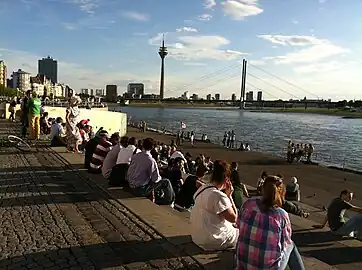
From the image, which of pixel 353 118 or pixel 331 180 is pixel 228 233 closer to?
pixel 331 180

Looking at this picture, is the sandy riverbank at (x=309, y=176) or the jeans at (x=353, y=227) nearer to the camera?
the jeans at (x=353, y=227)

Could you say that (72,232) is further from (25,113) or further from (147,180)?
(25,113)

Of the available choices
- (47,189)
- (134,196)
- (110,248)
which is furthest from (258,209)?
(47,189)

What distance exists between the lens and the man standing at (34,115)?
546 inches

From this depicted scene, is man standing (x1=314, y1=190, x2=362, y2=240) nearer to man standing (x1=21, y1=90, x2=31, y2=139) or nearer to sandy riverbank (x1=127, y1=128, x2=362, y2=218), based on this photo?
sandy riverbank (x1=127, y1=128, x2=362, y2=218)

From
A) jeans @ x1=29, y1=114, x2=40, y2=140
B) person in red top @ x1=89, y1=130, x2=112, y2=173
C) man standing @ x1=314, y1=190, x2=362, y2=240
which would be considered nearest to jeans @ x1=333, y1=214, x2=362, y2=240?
man standing @ x1=314, y1=190, x2=362, y2=240

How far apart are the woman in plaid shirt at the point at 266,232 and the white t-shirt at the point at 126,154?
4.50 m

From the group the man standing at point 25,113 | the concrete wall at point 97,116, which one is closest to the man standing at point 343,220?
the man standing at point 25,113

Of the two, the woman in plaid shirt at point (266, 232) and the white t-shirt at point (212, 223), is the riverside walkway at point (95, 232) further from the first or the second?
the woman in plaid shirt at point (266, 232)

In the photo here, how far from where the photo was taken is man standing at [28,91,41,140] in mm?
13859

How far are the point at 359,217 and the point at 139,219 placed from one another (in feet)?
13.7

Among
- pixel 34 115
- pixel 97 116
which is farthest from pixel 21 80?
pixel 34 115

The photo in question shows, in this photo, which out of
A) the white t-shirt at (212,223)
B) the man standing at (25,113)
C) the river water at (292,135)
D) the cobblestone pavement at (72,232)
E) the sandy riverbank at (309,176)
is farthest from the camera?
the river water at (292,135)

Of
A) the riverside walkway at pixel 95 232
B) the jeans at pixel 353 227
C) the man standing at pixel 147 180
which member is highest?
the man standing at pixel 147 180
